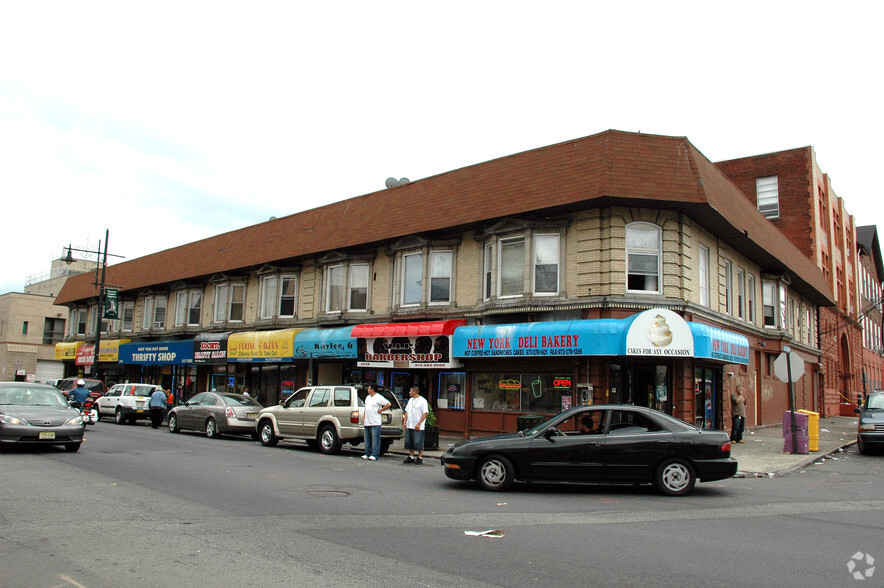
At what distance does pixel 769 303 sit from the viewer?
26.6 m

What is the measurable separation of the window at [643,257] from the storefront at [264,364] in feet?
42.7

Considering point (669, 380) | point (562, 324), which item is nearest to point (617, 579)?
point (562, 324)

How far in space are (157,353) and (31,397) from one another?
19.0m

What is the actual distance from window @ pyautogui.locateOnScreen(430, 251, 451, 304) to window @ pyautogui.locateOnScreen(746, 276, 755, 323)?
436 inches

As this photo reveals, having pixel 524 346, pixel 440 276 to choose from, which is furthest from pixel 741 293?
pixel 440 276

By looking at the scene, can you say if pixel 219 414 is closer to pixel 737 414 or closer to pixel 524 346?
pixel 524 346

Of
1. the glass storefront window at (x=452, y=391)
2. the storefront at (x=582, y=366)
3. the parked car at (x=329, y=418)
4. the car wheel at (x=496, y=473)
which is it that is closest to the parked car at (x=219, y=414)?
the parked car at (x=329, y=418)

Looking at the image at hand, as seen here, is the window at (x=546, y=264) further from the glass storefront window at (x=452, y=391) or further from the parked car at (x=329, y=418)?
the parked car at (x=329, y=418)

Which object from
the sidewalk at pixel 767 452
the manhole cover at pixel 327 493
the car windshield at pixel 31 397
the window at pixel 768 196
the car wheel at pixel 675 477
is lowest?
the manhole cover at pixel 327 493

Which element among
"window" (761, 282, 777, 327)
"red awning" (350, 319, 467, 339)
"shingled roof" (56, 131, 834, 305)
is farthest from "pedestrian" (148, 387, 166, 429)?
"window" (761, 282, 777, 327)

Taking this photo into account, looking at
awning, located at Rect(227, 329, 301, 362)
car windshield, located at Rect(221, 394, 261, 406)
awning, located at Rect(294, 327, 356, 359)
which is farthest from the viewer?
awning, located at Rect(227, 329, 301, 362)

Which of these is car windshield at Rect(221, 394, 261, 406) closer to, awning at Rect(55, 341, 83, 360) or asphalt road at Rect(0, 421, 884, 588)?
asphalt road at Rect(0, 421, 884, 588)

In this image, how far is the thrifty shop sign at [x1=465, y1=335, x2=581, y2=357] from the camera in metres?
17.3

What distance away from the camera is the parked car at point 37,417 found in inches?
→ 540
